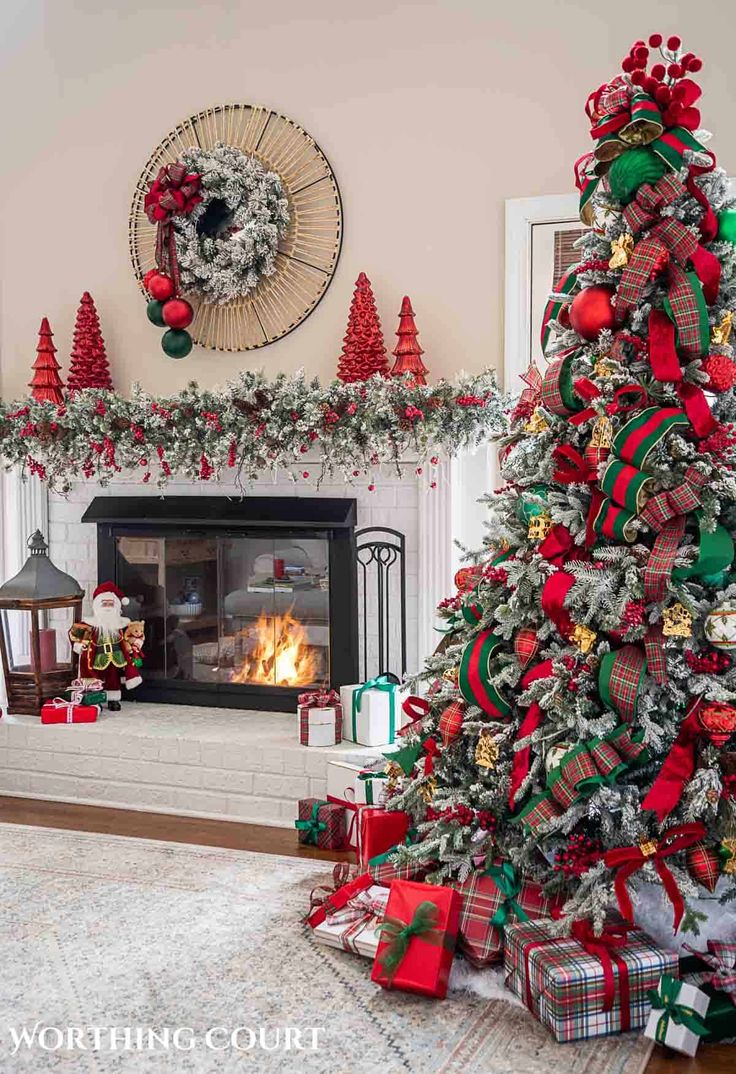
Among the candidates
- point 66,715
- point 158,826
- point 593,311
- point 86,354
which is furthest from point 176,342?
point 593,311

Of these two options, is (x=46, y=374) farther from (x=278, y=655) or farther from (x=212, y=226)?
(x=278, y=655)

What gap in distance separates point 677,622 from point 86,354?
2778 millimetres

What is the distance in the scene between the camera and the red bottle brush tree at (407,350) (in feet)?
13.0

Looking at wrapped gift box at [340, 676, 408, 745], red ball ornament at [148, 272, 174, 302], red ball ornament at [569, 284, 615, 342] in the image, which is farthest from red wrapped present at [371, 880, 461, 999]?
red ball ornament at [148, 272, 174, 302]

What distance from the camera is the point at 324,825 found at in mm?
3588

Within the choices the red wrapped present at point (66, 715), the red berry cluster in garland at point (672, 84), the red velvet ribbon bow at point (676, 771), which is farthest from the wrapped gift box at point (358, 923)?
the red berry cluster in garland at point (672, 84)

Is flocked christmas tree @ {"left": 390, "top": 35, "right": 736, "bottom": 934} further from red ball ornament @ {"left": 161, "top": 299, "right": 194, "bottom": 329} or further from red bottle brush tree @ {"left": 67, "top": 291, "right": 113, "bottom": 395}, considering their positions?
red bottle brush tree @ {"left": 67, "top": 291, "right": 113, "bottom": 395}

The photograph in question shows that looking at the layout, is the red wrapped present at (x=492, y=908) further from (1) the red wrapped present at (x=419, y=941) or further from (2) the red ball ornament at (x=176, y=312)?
(2) the red ball ornament at (x=176, y=312)

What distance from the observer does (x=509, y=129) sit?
3900mm

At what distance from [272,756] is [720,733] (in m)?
1.85

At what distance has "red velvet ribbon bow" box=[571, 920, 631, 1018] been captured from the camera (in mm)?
2393

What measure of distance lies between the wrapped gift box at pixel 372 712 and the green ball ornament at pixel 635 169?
6.35ft

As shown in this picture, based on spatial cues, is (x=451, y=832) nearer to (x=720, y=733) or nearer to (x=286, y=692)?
(x=720, y=733)

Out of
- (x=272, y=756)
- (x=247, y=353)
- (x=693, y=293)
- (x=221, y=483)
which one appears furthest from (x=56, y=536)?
(x=693, y=293)
